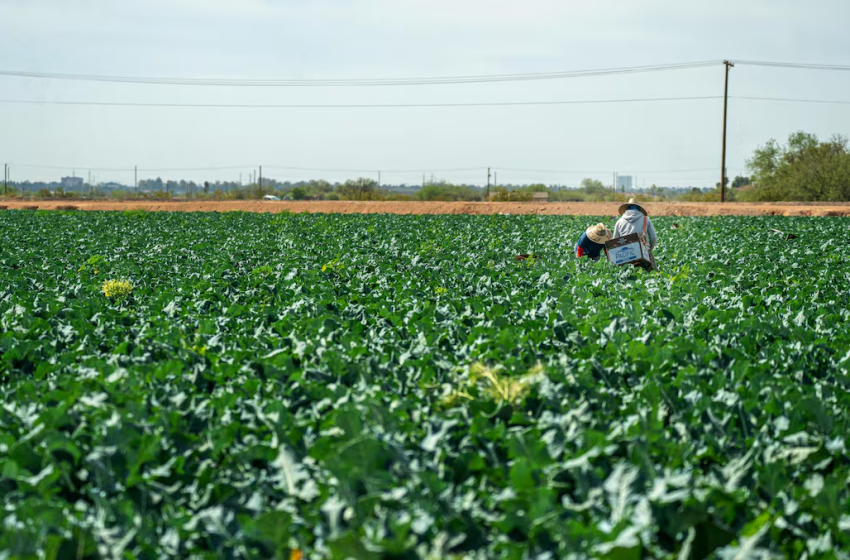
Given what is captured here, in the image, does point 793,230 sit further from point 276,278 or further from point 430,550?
point 430,550

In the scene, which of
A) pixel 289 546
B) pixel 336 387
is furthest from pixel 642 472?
pixel 336 387

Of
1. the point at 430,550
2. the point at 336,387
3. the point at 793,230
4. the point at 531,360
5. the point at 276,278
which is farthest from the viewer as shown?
the point at 793,230

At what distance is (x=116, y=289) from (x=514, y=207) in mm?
39295

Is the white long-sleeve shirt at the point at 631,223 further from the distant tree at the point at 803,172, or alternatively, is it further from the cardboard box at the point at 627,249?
the distant tree at the point at 803,172

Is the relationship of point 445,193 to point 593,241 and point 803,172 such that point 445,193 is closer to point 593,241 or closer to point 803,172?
point 803,172

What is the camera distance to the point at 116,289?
949 cm

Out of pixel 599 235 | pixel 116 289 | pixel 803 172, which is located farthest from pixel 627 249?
pixel 803 172

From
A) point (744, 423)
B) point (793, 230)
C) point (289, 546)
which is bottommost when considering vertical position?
point (289, 546)

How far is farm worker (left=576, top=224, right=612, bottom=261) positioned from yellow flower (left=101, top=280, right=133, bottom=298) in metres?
6.81

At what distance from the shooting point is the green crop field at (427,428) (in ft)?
9.70

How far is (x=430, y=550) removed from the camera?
2863 millimetres

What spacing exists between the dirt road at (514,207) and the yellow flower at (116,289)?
32.7 meters

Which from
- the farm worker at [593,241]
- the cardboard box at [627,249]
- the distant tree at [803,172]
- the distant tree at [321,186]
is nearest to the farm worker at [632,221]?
the cardboard box at [627,249]

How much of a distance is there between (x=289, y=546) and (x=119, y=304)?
6.46 m
